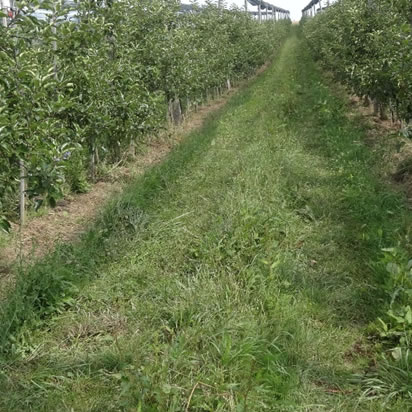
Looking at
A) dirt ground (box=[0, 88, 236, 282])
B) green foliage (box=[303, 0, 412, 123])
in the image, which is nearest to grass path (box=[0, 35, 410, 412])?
dirt ground (box=[0, 88, 236, 282])

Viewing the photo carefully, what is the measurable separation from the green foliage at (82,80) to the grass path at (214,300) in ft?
2.95

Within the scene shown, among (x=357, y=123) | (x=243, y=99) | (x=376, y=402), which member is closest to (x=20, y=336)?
(x=376, y=402)

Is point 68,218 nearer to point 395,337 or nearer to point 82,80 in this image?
point 82,80

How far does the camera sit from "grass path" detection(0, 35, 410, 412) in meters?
2.84

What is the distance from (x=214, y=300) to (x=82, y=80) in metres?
3.58

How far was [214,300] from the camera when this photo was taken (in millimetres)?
3613

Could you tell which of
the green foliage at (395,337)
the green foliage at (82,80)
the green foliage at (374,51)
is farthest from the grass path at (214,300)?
the green foliage at (374,51)

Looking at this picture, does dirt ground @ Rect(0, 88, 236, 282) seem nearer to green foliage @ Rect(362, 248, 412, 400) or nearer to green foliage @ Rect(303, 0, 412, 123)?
green foliage @ Rect(362, 248, 412, 400)

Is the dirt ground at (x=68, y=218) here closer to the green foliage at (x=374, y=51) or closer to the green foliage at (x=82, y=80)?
the green foliage at (x=82, y=80)

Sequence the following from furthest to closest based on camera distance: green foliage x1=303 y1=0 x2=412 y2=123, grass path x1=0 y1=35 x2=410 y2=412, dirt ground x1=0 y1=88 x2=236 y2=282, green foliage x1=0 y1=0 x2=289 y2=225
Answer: green foliage x1=303 y1=0 x2=412 y2=123
dirt ground x1=0 y1=88 x2=236 y2=282
green foliage x1=0 y1=0 x2=289 y2=225
grass path x1=0 y1=35 x2=410 y2=412

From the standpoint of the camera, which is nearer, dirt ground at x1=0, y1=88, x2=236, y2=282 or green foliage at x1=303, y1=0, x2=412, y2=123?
dirt ground at x1=0, y1=88, x2=236, y2=282

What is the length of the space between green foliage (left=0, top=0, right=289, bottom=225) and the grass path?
2.95 ft

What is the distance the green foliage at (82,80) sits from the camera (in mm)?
3568

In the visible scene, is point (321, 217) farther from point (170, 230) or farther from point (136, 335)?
point (136, 335)
